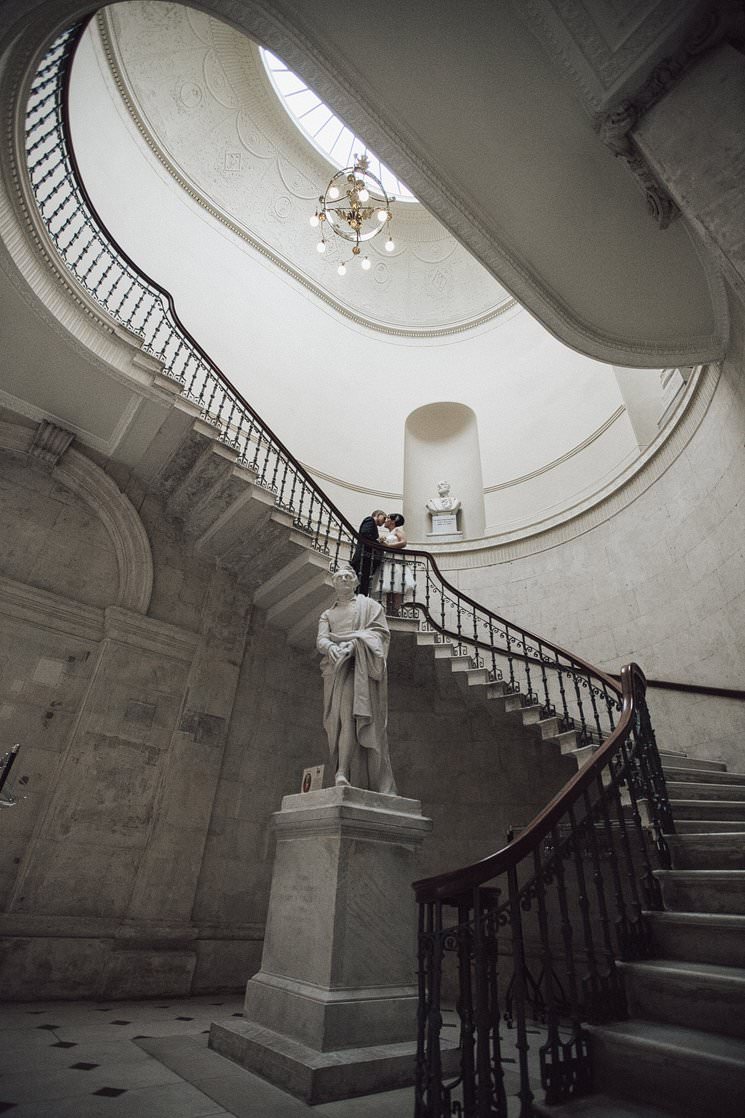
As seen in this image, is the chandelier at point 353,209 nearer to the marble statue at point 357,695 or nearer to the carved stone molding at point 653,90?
the carved stone molding at point 653,90

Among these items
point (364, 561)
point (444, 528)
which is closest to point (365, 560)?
point (364, 561)

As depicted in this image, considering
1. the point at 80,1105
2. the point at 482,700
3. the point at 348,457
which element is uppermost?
the point at 348,457

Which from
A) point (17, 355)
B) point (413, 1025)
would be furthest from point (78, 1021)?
point (17, 355)

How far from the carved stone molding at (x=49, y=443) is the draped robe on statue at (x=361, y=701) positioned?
3567 mm

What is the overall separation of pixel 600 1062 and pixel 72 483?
6128mm

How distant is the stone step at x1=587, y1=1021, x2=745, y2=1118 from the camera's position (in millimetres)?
1692

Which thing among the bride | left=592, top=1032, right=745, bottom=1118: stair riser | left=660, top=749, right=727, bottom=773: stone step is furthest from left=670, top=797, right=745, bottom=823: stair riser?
the bride

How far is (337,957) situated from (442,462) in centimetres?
979

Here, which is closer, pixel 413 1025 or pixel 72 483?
pixel 413 1025

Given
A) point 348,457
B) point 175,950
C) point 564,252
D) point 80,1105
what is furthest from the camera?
point 348,457

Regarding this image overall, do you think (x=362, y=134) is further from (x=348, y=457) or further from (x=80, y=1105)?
(x=348, y=457)

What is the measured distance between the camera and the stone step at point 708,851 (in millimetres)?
2916

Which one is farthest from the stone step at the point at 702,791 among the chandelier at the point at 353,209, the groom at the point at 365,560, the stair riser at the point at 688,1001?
the chandelier at the point at 353,209

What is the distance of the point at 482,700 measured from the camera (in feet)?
19.3
